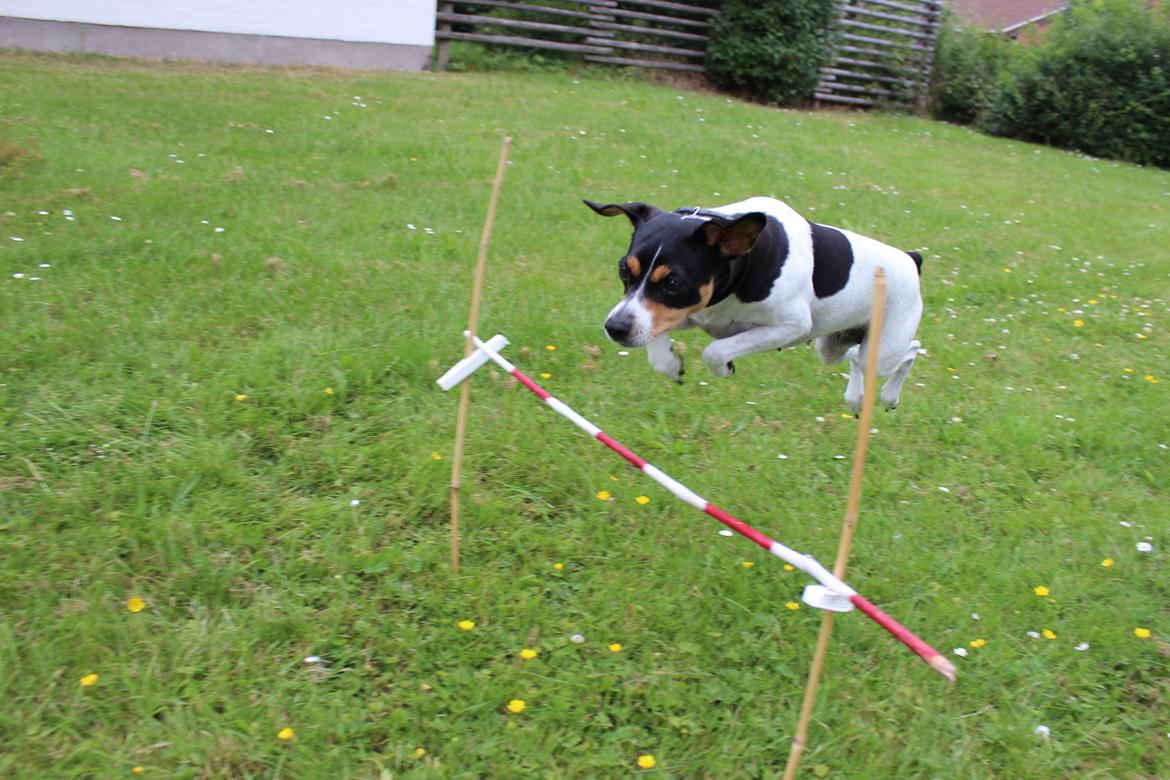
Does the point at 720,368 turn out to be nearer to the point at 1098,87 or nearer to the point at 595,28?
the point at 595,28

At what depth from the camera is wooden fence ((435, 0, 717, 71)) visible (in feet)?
47.5

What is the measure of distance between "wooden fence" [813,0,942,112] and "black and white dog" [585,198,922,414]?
14.5 m

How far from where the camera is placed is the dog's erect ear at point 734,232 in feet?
9.98

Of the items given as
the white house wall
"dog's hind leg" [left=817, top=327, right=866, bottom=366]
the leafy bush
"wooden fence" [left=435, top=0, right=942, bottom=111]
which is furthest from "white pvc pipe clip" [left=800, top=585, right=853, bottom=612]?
the leafy bush

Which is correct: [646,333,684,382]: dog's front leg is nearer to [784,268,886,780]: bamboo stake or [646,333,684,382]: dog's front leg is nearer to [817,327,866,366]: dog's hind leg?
[817,327,866,366]: dog's hind leg

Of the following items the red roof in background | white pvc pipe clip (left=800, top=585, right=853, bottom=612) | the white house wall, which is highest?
the red roof in background

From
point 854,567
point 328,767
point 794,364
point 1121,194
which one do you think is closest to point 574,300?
point 794,364

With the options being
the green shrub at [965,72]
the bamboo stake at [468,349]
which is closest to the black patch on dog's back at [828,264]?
the bamboo stake at [468,349]

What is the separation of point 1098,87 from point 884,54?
421 cm

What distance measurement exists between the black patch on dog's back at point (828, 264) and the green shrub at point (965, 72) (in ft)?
57.7

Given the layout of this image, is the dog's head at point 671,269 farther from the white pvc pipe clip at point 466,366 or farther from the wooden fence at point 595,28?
the wooden fence at point 595,28

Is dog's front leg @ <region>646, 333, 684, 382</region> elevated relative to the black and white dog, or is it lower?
lower

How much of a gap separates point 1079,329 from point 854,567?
14.0 feet

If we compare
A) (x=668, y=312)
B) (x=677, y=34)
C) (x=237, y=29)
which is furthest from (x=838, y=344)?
(x=677, y=34)
